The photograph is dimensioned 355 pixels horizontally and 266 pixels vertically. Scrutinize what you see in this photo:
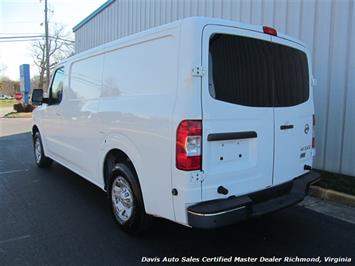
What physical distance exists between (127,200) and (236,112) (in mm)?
1642

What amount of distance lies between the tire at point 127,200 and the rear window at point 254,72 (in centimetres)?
137

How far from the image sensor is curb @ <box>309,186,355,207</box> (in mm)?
4859

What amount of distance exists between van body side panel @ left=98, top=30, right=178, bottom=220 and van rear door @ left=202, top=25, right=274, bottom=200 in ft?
1.10

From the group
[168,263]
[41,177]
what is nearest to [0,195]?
[41,177]

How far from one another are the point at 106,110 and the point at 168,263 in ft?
6.24

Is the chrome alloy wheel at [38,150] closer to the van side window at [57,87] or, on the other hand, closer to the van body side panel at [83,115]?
the van side window at [57,87]

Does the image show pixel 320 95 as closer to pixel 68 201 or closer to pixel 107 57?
pixel 107 57

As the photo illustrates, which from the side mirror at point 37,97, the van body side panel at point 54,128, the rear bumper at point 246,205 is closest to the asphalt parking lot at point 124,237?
the rear bumper at point 246,205

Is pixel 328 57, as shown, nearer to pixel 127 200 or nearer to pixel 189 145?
pixel 189 145

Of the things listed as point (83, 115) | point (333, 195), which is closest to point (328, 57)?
point (333, 195)

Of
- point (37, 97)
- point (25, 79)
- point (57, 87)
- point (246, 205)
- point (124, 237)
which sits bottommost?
point (124, 237)

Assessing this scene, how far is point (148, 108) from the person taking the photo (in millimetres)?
3350

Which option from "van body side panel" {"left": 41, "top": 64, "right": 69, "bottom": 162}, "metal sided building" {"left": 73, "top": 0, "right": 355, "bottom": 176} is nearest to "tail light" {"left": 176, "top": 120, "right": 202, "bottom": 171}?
"van body side panel" {"left": 41, "top": 64, "right": 69, "bottom": 162}

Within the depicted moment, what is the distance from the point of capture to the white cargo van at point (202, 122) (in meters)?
2.97
